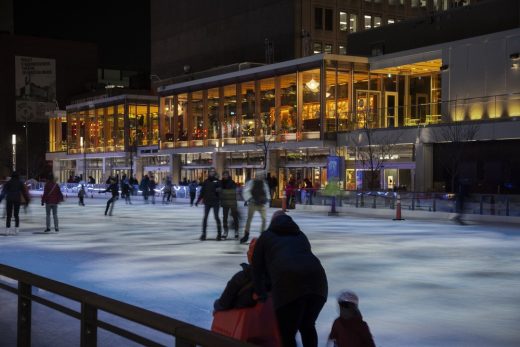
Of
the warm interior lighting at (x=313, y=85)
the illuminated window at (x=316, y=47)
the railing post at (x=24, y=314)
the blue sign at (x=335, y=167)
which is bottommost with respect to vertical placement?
the railing post at (x=24, y=314)

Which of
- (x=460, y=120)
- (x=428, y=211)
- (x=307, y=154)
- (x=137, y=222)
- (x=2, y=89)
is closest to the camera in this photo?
(x=137, y=222)

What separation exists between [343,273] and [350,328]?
24.0 feet

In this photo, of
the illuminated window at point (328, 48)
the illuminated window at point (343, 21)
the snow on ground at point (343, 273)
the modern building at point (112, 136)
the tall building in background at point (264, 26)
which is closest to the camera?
the snow on ground at point (343, 273)

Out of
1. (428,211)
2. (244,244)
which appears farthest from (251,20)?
(244,244)

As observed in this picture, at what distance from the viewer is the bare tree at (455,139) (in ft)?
117

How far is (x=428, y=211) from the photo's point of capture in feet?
91.1

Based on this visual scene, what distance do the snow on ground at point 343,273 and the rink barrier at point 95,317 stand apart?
18cm

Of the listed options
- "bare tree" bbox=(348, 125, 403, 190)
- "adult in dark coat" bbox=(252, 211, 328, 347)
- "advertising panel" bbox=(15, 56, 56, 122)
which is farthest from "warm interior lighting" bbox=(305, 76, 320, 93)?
"advertising panel" bbox=(15, 56, 56, 122)

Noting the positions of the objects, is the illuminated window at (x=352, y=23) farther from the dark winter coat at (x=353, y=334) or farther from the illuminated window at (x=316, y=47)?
the dark winter coat at (x=353, y=334)

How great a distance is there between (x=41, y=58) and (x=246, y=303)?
114781 millimetres

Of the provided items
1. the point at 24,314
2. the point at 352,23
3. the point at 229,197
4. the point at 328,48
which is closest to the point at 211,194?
the point at 229,197

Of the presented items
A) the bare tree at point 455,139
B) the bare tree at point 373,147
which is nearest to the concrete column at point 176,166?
the bare tree at point 373,147

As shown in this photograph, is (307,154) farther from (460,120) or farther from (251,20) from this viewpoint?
(251,20)

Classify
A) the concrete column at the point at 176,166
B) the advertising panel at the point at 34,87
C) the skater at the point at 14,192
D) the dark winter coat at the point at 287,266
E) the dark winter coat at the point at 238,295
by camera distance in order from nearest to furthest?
the dark winter coat at the point at 238,295 → the dark winter coat at the point at 287,266 → the skater at the point at 14,192 → the concrete column at the point at 176,166 → the advertising panel at the point at 34,87
